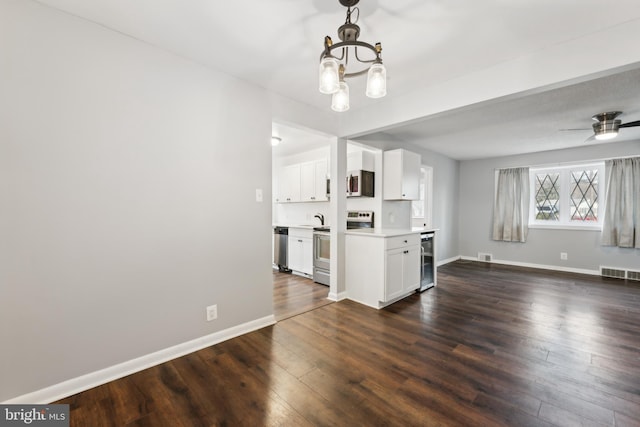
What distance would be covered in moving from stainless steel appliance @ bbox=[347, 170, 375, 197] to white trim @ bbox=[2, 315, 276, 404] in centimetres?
239

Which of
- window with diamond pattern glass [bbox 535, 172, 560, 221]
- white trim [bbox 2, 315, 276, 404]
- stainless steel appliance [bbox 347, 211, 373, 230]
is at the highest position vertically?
window with diamond pattern glass [bbox 535, 172, 560, 221]

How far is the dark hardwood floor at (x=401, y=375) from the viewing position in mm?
1550

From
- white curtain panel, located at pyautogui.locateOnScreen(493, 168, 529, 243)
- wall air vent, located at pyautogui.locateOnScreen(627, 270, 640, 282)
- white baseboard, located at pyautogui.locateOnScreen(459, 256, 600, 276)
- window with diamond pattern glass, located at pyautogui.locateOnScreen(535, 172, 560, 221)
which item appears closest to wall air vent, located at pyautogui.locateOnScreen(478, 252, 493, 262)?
white baseboard, located at pyautogui.locateOnScreen(459, 256, 600, 276)

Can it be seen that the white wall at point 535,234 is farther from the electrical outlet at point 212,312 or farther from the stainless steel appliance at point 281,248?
the electrical outlet at point 212,312

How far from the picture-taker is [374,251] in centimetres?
331

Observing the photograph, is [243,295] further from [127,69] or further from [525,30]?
[525,30]

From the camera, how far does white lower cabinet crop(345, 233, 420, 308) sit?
10.6 feet

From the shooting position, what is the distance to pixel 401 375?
6.33ft

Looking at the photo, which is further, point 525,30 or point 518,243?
point 518,243

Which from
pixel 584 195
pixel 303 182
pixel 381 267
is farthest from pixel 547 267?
pixel 303 182

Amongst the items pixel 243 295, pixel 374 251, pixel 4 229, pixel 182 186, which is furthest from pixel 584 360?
pixel 4 229

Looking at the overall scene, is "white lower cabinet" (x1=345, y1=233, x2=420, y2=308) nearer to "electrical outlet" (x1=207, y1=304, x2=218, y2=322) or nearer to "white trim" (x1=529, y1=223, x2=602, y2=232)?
"electrical outlet" (x1=207, y1=304, x2=218, y2=322)

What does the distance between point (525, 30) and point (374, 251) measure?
2.38 meters

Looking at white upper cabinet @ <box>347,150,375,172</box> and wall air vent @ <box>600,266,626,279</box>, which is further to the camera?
wall air vent @ <box>600,266,626,279</box>
